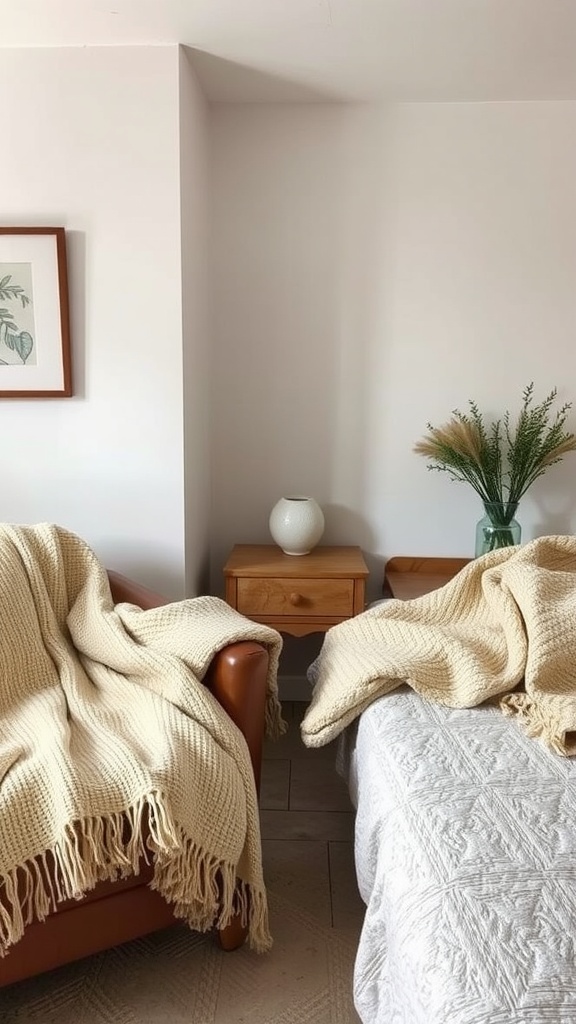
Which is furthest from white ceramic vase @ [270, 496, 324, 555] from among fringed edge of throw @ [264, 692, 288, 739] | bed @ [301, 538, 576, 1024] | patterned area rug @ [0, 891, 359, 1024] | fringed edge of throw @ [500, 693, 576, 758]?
patterned area rug @ [0, 891, 359, 1024]

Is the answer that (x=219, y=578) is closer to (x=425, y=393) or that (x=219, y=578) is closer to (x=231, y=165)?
(x=425, y=393)

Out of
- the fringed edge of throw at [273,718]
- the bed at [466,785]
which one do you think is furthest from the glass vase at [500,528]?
the fringed edge of throw at [273,718]

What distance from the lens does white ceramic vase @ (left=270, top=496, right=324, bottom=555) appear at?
2367mm

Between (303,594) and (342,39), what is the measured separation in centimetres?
151

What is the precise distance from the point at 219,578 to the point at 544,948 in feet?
5.96

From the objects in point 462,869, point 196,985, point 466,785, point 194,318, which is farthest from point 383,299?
point 196,985

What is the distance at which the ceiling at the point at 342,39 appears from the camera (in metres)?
1.76

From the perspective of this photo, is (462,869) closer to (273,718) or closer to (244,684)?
(244,684)

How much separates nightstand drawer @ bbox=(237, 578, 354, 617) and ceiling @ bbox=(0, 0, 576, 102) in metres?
1.46

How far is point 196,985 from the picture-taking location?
150cm

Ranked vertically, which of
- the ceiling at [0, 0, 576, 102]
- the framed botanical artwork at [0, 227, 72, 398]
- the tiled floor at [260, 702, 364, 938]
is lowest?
the tiled floor at [260, 702, 364, 938]

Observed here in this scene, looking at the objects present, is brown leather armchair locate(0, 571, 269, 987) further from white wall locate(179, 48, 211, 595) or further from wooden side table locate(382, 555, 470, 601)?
wooden side table locate(382, 555, 470, 601)

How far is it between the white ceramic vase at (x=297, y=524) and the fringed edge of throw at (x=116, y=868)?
1.11 m

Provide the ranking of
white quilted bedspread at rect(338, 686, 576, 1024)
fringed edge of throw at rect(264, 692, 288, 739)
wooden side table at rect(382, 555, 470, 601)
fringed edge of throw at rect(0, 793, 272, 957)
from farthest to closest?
1. wooden side table at rect(382, 555, 470, 601)
2. fringed edge of throw at rect(264, 692, 288, 739)
3. fringed edge of throw at rect(0, 793, 272, 957)
4. white quilted bedspread at rect(338, 686, 576, 1024)
